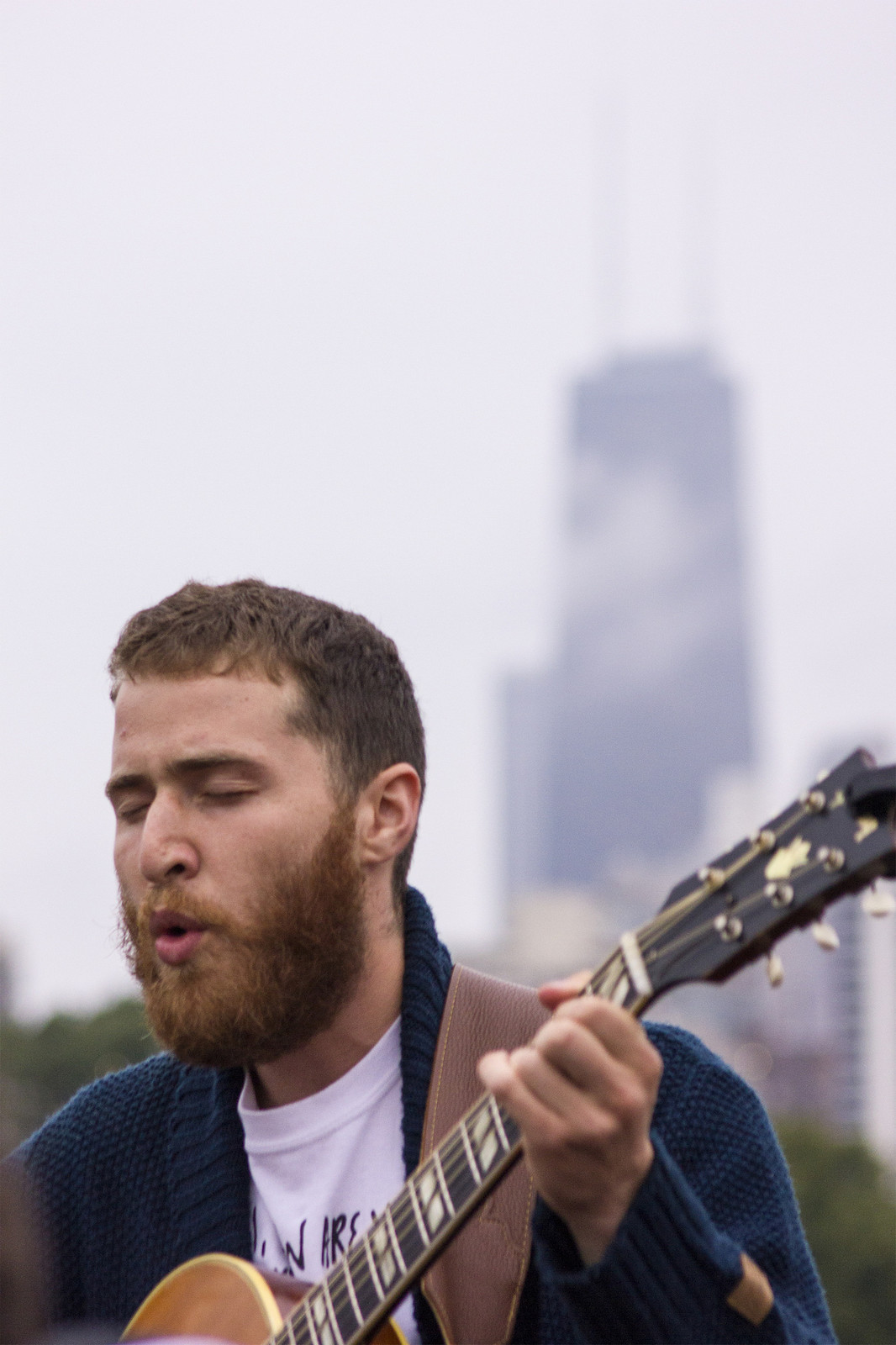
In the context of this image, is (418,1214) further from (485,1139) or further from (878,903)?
(878,903)

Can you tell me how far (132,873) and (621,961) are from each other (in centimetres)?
139

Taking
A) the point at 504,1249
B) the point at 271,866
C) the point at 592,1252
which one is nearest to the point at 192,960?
the point at 271,866

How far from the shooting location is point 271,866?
427 centimetres

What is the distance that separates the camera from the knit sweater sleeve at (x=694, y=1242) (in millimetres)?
3408

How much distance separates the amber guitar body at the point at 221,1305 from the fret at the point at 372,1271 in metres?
0.16

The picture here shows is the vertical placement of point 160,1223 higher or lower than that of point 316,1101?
lower

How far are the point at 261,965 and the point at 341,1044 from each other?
394 millimetres

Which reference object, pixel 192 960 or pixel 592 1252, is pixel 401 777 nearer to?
pixel 192 960

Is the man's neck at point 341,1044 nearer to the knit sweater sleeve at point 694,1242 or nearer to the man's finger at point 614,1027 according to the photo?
the knit sweater sleeve at point 694,1242

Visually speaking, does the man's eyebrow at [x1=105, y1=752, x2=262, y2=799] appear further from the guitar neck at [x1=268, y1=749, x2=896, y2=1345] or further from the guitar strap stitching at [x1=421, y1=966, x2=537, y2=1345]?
the guitar neck at [x1=268, y1=749, x2=896, y2=1345]

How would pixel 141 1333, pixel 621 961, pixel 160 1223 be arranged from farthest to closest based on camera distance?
pixel 160 1223 < pixel 141 1333 < pixel 621 961

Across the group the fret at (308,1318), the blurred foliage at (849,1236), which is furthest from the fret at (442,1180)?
the blurred foliage at (849,1236)

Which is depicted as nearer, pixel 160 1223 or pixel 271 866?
pixel 271 866

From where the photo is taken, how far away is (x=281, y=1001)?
4289 mm
